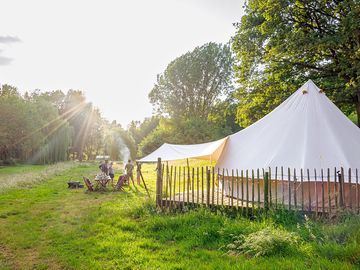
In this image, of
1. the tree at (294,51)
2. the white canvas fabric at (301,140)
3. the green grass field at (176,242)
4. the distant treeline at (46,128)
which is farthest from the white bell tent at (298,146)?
the distant treeline at (46,128)

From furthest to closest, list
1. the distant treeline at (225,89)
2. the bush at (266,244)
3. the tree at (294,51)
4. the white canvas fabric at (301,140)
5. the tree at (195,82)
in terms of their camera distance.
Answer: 1. the tree at (195,82)
2. the distant treeline at (225,89)
3. the tree at (294,51)
4. the white canvas fabric at (301,140)
5. the bush at (266,244)

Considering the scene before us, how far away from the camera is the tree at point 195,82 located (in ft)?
122

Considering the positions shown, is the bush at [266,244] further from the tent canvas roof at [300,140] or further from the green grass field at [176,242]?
the tent canvas roof at [300,140]

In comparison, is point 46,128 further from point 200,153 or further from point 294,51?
point 294,51

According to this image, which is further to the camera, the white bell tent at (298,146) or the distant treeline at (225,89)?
the distant treeline at (225,89)

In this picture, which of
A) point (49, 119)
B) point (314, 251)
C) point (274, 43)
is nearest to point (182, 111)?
point (49, 119)

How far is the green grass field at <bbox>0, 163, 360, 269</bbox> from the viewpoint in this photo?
4.54m

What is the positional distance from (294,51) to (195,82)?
25399 mm

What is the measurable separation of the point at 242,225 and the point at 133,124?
6622cm

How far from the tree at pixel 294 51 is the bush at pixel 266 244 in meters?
9.65

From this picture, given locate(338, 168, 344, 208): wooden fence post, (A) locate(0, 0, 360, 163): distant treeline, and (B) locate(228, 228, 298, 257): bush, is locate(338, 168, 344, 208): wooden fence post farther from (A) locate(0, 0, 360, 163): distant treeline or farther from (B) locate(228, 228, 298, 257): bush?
(A) locate(0, 0, 360, 163): distant treeline

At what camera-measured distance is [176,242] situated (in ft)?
18.9

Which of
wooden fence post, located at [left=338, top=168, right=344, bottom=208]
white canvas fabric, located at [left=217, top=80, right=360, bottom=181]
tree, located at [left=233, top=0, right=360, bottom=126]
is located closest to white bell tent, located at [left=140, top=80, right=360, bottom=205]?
white canvas fabric, located at [left=217, top=80, right=360, bottom=181]

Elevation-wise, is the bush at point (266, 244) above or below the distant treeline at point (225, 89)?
below
